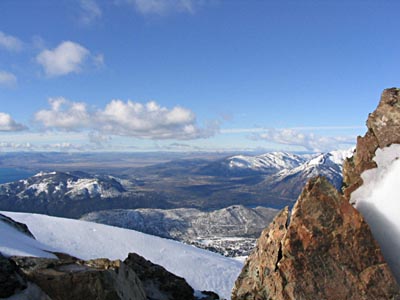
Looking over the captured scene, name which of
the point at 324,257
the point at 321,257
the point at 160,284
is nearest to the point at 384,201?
the point at 324,257

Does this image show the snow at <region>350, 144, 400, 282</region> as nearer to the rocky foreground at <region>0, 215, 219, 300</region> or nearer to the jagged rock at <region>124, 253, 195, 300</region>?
the jagged rock at <region>124, 253, 195, 300</region>

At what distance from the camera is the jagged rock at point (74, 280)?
49.5ft

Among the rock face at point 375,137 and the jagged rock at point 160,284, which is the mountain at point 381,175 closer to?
the rock face at point 375,137

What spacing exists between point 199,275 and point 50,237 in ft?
87.2

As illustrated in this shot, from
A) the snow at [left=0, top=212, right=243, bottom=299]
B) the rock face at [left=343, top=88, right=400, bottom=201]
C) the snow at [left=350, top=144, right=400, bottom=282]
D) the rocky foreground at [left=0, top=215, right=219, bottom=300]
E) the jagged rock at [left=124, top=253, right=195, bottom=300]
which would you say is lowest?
the snow at [left=0, top=212, right=243, bottom=299]

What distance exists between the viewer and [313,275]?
623 inches

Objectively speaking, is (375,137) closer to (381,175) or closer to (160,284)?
(381,175)

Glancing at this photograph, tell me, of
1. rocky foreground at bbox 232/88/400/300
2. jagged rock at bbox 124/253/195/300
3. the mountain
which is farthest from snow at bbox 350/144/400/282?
jagged rock at bbox 124/253/195/300

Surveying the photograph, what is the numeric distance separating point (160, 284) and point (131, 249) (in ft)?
136

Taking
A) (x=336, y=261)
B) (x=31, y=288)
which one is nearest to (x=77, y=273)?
(x=31, y=288)

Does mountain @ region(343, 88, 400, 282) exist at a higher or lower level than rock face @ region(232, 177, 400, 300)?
higher

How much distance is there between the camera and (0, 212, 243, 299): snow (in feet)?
164

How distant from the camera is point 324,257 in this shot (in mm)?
16031

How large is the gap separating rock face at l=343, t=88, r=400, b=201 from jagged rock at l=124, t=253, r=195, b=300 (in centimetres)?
1253
